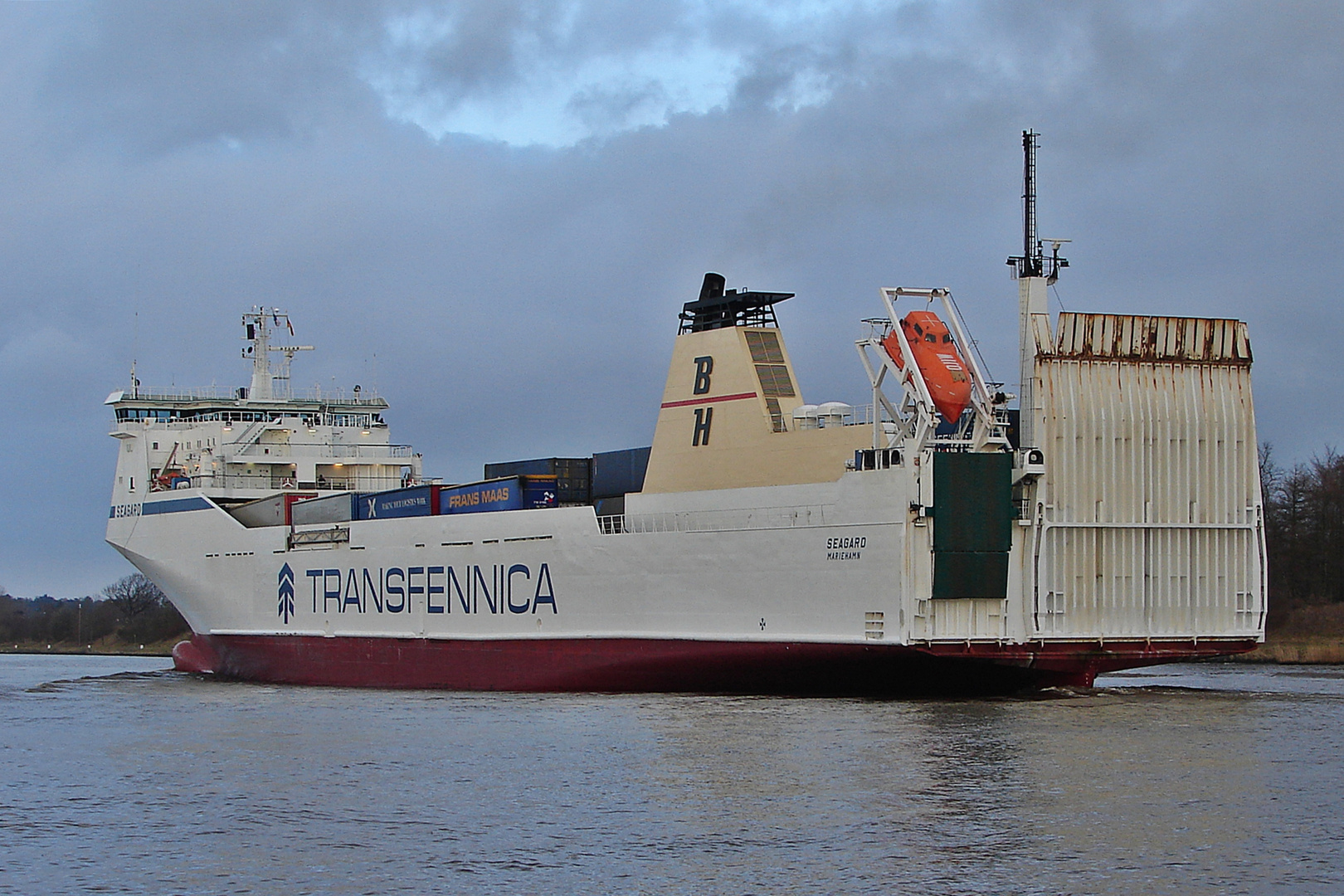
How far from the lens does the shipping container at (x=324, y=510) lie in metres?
36.3

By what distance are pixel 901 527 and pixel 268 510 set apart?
19.6 metres

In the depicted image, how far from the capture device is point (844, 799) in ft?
56.9

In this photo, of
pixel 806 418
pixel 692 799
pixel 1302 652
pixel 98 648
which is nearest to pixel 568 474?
pixel 806 418

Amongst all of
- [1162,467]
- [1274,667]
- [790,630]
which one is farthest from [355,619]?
[1274,667]

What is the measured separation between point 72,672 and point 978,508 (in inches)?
1443

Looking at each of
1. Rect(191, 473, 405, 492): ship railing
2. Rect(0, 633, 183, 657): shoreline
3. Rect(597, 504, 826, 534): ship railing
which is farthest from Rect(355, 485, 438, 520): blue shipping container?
Rect(0, 633, 183, 657): shoreline

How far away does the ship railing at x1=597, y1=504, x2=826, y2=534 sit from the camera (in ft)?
87.6

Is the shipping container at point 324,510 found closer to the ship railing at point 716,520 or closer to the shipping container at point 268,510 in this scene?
the shipping container at point 268,510

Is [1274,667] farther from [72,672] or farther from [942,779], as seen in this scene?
[72,672]

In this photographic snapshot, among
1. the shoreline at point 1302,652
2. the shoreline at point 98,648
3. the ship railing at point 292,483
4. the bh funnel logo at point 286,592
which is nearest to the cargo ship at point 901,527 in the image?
A: the bh funnel logo at point 286,592

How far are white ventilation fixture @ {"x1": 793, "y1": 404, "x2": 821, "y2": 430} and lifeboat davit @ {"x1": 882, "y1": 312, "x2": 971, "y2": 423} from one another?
197 centimetres

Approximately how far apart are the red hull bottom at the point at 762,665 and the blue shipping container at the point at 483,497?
2.68 metres

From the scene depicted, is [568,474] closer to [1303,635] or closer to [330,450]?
[330,450]

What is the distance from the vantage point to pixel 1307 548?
57.2 meters
